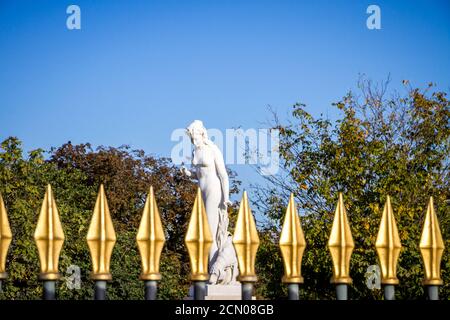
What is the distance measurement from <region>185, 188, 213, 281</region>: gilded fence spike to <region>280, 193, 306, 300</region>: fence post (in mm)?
398

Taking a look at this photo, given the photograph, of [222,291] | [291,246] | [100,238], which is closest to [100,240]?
[100,238]

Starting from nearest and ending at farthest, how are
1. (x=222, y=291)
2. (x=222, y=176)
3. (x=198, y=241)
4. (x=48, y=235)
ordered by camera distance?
1. (x=48, y=235)
2. (x=198, y=241)
3. (x=222, y=291)
4. (x=222, y=176)

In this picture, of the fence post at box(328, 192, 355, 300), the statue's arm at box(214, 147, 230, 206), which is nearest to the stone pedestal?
the statue's arm at box(214, 147, 230, 206)

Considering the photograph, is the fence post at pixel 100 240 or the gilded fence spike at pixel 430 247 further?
the gilded fence spike at pixel 430 247

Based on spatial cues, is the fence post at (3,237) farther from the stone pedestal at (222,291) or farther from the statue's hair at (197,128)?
the statue's hair at (197,128)

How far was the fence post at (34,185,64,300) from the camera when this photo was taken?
4.61 metres

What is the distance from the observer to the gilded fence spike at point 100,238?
183 inches

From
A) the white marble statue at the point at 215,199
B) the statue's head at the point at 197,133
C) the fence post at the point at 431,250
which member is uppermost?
the statue's head at the point at 197,133

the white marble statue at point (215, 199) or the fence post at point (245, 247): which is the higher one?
the white marble statue at point (215, 199)

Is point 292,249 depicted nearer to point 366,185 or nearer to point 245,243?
point 245,243

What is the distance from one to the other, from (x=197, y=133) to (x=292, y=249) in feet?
32.0

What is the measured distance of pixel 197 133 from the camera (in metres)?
14.5

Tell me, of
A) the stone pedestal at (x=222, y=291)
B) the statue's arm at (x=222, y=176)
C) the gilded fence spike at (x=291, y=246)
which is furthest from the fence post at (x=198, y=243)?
the statue's arm at (x=222, y=176)

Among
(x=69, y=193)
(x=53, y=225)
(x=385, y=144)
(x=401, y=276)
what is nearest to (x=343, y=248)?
(x=53, y=225)
